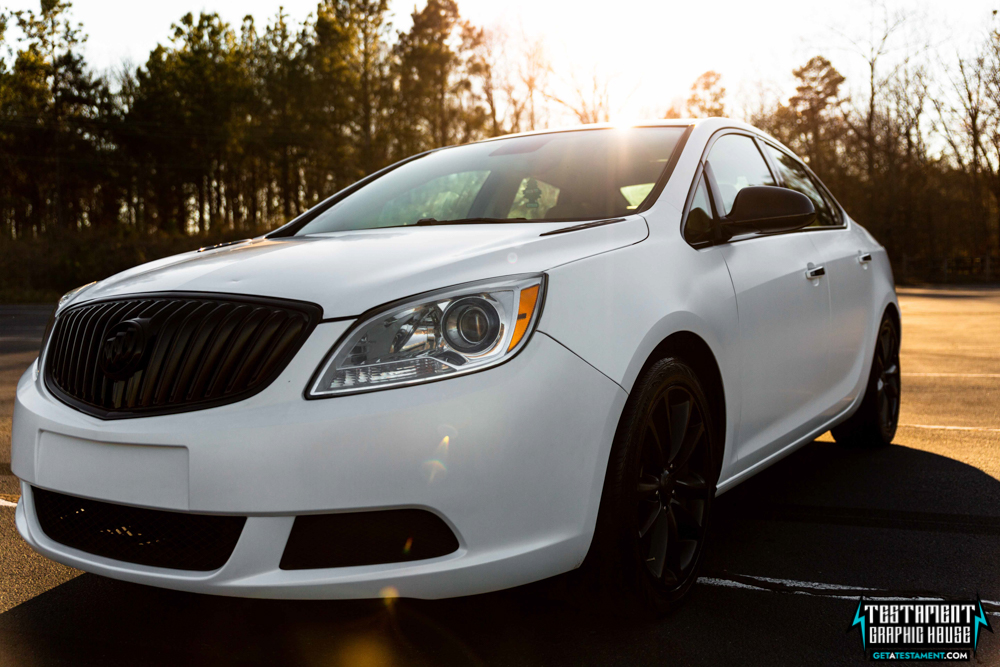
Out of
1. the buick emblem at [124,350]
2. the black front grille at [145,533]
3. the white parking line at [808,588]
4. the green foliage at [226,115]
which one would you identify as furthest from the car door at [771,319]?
the green foliage at [226,115]

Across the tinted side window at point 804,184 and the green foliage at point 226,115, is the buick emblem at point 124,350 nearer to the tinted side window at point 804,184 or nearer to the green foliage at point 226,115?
the tinted side window at point 804,184

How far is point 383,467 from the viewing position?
1.97m

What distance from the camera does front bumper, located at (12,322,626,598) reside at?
1968 mm

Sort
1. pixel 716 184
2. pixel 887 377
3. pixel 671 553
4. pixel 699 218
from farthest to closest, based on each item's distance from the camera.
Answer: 1. pixel 887 377
2. pixel 716 184
3. pixel 699 218
4. pixel 671 553

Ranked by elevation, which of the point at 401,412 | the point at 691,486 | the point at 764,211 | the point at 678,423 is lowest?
the point at 691,486

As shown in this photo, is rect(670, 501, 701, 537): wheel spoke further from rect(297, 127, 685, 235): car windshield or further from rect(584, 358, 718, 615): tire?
rect(297, 127, 685, 235): car windshield

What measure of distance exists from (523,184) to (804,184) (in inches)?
69.9

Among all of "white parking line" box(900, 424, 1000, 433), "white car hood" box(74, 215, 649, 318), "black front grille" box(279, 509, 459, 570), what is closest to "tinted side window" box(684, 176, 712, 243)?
"white car hood" box(74, 215, 649, 318)

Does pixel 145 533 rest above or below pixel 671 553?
above

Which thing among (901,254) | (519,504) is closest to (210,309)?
(519,504)

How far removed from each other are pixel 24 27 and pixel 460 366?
47419 mm

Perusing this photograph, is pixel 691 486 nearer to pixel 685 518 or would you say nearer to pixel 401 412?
pixel 685 518

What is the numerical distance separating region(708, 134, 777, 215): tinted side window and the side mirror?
142 mm

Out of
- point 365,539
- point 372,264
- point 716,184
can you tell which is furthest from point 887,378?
point 365,539
